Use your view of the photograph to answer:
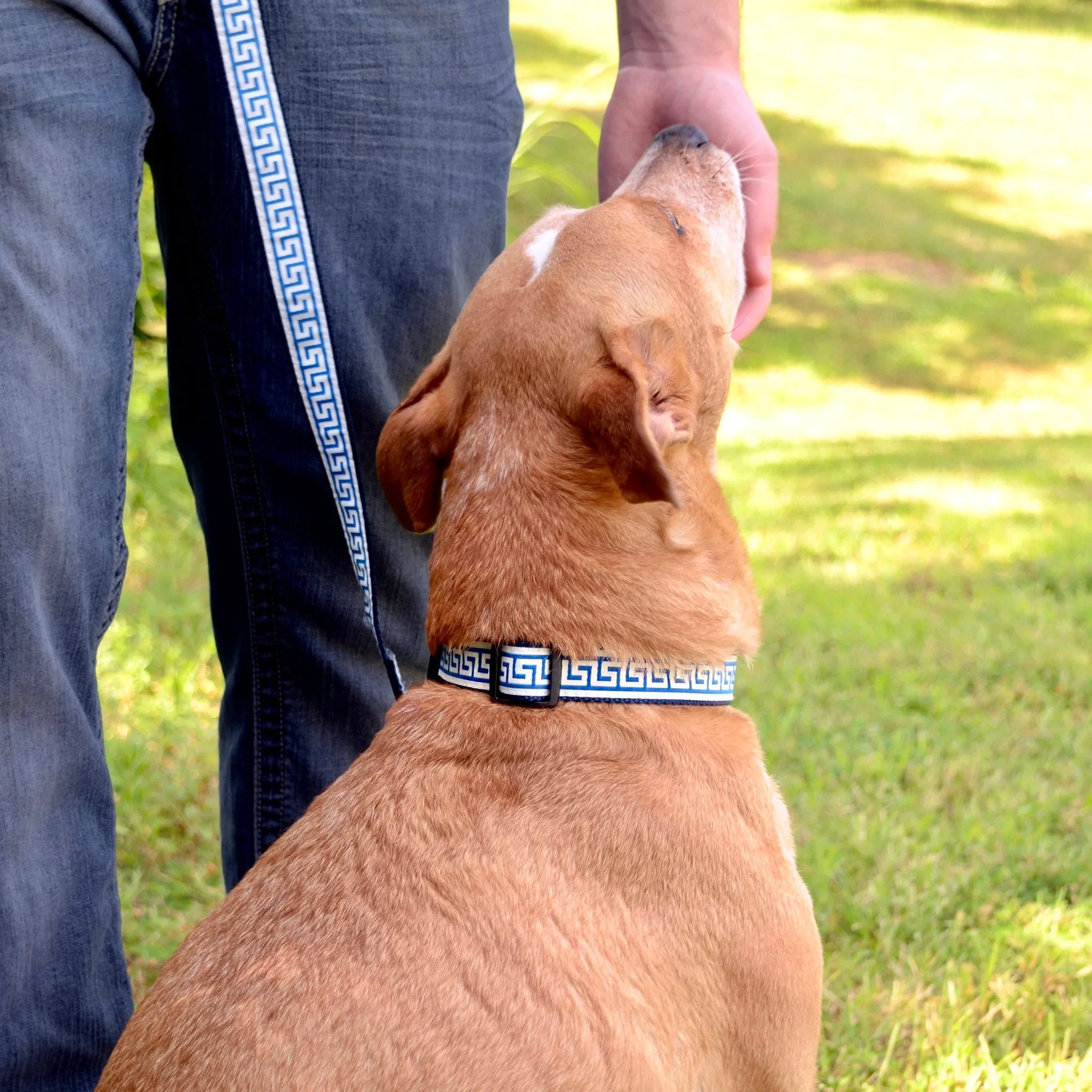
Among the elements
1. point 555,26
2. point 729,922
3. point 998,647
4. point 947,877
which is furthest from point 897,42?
point 729,922

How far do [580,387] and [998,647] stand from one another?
341 centimetres

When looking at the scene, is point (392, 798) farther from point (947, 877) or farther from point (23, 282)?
point (947, 877)

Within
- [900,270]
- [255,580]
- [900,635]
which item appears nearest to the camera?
[255,580]

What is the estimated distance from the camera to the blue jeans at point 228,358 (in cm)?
227

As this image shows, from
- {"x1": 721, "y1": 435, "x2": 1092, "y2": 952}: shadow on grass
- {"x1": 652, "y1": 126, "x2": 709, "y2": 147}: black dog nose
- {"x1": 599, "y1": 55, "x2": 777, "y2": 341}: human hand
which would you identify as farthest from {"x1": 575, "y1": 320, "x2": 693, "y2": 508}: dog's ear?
{"x1": 721, "y1": 435, "x2": 1092, "y2": 952}: shadow on grass

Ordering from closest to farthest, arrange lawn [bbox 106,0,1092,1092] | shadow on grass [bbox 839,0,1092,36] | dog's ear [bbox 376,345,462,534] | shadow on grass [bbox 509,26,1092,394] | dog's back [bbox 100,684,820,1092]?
dog's back [bbox 100,684,820,1092], dog's ear [bbox 376,345,462,534], lawn [bbox 106,0,1092,1092], shadow on grass [bbox 509,26,1092,394], shadow on grass [bbox 839,0,1092,36]

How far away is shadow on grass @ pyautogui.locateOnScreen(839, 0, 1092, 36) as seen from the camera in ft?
77.3

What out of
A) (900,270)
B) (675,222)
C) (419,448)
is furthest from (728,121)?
(900,270)

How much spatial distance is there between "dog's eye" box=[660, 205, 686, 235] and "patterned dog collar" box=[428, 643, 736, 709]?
0.96 metres

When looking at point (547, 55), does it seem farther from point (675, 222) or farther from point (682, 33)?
point (675, 222)

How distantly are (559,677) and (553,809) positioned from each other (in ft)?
0.86

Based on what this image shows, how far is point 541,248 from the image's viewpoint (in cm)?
285

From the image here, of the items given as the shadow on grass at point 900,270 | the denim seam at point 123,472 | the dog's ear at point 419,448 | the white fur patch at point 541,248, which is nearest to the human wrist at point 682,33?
the white fur patch at point 541,248

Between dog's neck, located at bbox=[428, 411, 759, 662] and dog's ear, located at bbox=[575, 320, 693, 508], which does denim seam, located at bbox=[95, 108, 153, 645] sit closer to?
dog's neck, located at bbox=[428, 411, 759, 662]
